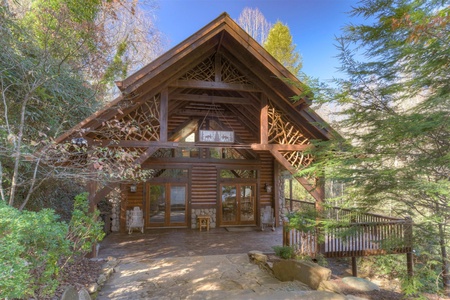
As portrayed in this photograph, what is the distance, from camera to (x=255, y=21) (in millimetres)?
20859

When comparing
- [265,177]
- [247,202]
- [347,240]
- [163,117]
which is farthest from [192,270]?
[265,177]

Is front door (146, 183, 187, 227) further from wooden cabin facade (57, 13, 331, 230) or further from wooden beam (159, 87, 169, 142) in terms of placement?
wooden beam (159, 87, 169, 142)

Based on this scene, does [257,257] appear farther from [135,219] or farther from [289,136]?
[135,219]

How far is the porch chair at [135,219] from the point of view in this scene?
923 centimetres

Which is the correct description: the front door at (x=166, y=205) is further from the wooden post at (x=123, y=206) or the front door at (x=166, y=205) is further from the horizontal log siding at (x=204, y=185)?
the wooden post at (x=123, y=206)

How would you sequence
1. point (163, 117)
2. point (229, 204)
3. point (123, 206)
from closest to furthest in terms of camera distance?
point (163, 117), point (123, 206), point (229, 204)

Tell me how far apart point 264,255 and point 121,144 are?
4.36m

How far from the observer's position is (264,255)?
6.12m

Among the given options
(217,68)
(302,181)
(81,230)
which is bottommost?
(81,230)

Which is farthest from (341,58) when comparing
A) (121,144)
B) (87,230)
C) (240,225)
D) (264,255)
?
(240,225)

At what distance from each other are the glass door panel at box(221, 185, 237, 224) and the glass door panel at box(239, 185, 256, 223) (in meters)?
0.30

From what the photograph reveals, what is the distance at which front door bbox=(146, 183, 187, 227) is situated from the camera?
9945 millimetres

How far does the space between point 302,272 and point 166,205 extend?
21.0 ft

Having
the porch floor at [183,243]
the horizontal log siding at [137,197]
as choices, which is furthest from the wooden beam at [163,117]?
the horizontal log siding at [137,197]
